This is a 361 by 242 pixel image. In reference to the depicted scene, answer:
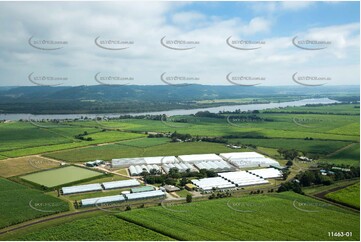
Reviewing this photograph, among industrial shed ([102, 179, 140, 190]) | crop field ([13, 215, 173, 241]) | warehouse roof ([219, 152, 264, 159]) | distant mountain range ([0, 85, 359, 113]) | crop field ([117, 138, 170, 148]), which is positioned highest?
distant mountain range ([0, 85, 359, 113])

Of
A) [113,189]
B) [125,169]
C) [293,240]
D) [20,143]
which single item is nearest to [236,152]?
[125,169]

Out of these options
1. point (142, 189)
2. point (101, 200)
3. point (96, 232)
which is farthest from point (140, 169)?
point (96, 232)

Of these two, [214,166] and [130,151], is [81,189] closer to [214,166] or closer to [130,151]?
[214,166]

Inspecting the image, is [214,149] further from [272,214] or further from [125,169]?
[272,214]

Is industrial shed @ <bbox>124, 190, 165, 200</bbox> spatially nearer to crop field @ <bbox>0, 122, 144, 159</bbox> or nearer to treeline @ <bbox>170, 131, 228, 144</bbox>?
crop field @ <bbox>0, 122, 144, 159</bbox>

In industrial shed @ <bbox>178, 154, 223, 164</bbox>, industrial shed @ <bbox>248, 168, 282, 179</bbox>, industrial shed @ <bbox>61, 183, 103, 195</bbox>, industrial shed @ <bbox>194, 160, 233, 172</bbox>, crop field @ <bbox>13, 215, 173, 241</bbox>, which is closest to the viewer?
crop field @ <bbox>13, 215, 173, 241</bbox>

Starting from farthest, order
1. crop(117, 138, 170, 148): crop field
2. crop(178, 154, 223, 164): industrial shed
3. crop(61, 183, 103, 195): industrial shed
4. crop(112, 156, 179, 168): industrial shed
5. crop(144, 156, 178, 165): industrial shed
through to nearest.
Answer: crop(117, 138, 170, 148): crop field, crop(178, 154, 223, 164): industrial shed, crop(144, 156, 178, 165): industrial shed, crop(112, 156, 179, 168): industrial shed, crop(61, 183, 103, 195): industrial shed

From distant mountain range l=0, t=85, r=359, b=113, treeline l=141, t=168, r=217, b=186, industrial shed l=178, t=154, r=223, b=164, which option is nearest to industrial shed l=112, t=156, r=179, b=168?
industrial shed l=178, t=154, r=223, b=164
